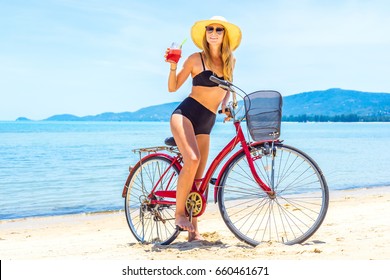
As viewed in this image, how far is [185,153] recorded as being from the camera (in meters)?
5.09

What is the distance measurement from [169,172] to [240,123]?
96 cm

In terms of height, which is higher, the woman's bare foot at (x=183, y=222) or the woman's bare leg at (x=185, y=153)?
the woman's bare leg at (x=185, y=153)

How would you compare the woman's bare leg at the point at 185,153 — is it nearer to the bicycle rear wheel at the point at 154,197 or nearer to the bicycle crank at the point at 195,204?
the bicycle crank at the point at 195,204

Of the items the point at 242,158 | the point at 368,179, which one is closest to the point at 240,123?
the point at 242,158

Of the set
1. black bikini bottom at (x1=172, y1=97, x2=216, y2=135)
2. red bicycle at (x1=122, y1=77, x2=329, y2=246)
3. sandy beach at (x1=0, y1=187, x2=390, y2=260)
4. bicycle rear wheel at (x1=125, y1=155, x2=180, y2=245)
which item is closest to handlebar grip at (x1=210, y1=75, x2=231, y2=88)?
red bicycle at (x1=122, y1=77, x2=329, y2=246)

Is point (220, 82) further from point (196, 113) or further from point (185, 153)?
point (185, 153)

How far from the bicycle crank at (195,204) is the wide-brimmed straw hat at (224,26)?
1.42 metres

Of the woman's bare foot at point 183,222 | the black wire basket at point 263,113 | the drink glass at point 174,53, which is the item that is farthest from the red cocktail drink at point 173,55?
the woman's bare foot at point 183,222

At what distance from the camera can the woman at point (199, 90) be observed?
5.09 m

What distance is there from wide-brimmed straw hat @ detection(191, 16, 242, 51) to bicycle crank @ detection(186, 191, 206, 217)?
1419 millimetres

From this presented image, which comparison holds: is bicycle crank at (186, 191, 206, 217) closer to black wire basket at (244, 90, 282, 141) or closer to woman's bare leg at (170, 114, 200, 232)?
woman's bare leg at (170, 114, 200, 232)

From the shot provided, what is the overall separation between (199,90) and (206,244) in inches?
60.1

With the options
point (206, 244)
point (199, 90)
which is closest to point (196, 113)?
point (199, 90)

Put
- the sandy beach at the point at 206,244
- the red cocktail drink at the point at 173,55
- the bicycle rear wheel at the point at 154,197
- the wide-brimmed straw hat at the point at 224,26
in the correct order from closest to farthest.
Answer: the sandy beach at the point at 206,244, the red cocktail drink at the point at 173,55, the wide-brimmed straw hat at the point at 224,26, the bicycle rear wheel at the point at 154,197
